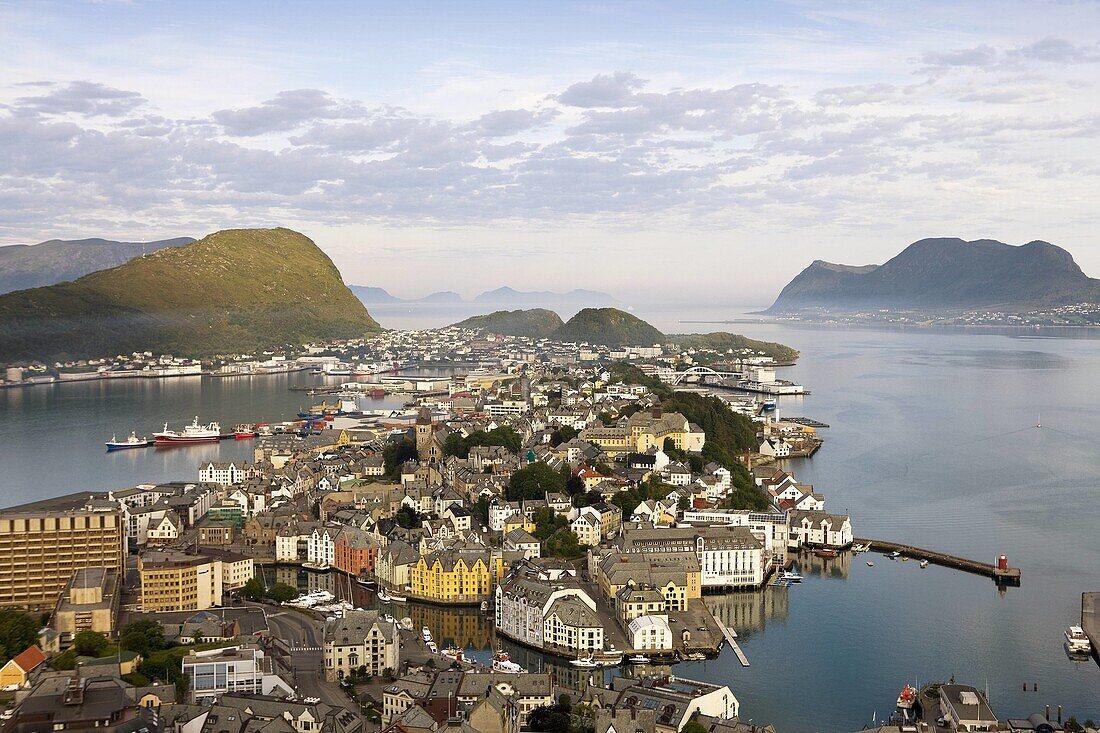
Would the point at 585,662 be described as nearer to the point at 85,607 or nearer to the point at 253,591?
the point at 253,591

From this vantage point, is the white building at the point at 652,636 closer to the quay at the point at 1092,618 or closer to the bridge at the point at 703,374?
the quay at the point at 1092,618

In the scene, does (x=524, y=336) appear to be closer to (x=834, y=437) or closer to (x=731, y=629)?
(x=834, y=437)

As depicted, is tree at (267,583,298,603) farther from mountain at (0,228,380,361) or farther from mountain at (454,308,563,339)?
mountain at (454,308,563,339)

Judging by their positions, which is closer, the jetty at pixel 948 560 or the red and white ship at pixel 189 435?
the jetty at pixel 948 560

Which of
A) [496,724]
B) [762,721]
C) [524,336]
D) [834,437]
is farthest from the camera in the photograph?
[524,336]

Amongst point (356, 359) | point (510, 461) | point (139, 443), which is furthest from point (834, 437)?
point (356, 359)

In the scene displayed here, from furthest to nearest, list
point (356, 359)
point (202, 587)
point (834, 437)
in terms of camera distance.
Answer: point (356, 359) < point (834, 437) < point (202, 587)

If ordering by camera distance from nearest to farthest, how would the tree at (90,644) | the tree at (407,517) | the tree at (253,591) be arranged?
the tree at (90,644) → the tree at (253,591) → the tree at (407,517)

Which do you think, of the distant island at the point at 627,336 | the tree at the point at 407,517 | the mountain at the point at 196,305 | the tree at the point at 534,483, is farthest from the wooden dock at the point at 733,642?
the mountain at the point at 196,305
